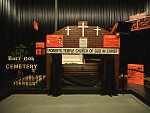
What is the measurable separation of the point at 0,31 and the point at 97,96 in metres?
5.26

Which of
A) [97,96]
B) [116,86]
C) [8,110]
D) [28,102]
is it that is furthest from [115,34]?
[8,110]

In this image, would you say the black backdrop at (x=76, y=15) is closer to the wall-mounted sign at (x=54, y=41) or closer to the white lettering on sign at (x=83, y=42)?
the wall-mounted sign at (x=54, y=41)

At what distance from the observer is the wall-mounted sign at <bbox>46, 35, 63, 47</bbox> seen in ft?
11.9

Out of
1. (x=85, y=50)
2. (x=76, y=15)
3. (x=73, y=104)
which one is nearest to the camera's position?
(x=73, y=104)

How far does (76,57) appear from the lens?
4312 millimetres

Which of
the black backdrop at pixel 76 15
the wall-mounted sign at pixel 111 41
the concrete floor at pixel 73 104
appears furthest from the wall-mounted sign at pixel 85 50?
the black backdrop at pixel 76 15

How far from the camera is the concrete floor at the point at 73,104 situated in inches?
109

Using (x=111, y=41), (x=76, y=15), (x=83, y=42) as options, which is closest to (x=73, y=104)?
(x=83, y=42)

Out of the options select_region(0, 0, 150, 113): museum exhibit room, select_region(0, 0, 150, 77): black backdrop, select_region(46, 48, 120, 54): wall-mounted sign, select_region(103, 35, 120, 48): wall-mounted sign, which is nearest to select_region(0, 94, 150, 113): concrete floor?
select_region(0, 0, 150, 113): museum exhibit room

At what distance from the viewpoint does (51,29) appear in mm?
6297

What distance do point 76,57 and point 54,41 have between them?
1237 millimetres

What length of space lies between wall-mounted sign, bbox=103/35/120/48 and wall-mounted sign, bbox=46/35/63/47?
5.48 ft

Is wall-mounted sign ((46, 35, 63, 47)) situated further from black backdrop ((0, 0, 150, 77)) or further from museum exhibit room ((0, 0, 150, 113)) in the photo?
black backdrop ((0, 0, 150, 77))

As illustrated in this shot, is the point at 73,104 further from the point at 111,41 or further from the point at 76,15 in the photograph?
the point at 76,15
